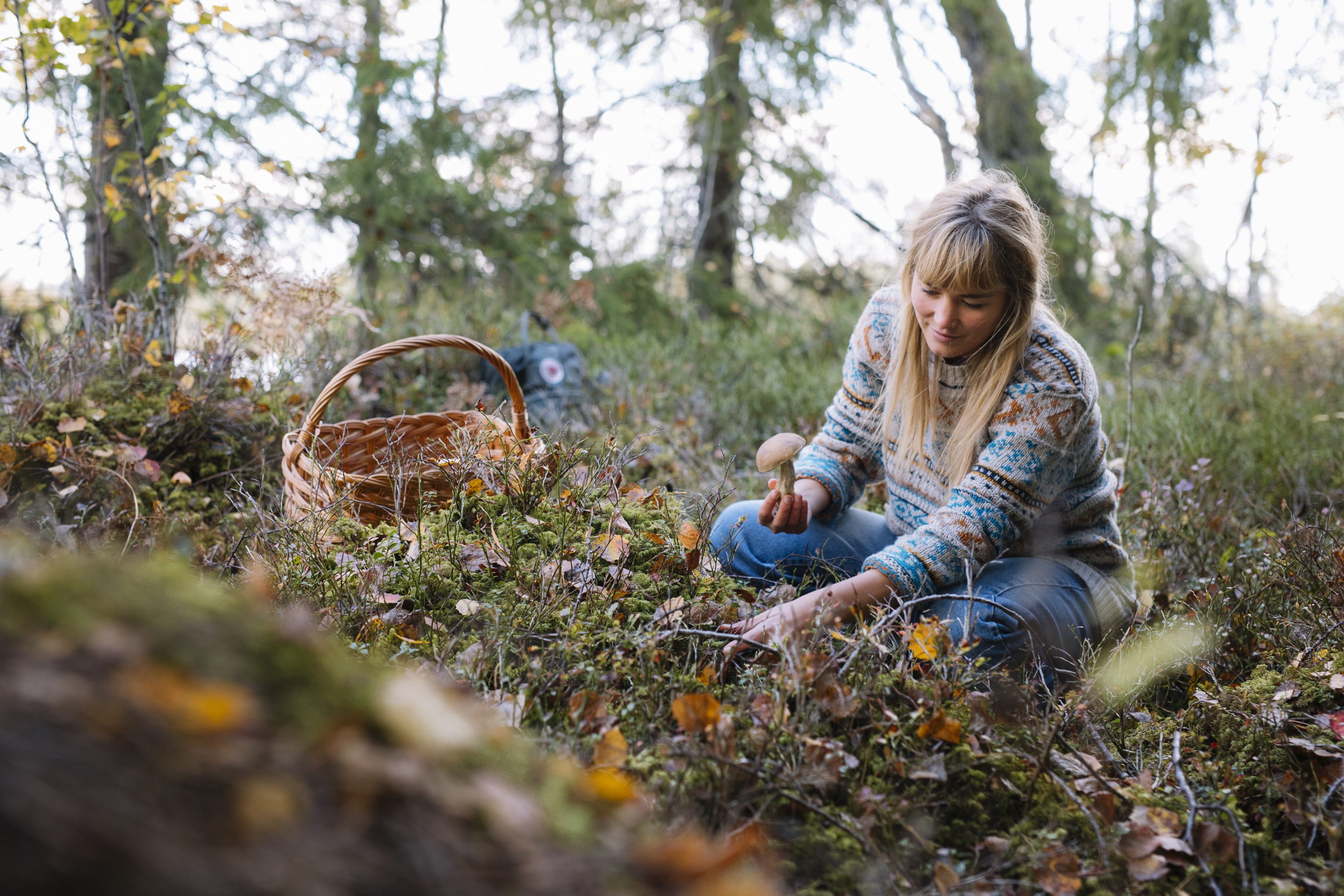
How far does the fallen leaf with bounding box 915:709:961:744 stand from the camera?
5.04 feet

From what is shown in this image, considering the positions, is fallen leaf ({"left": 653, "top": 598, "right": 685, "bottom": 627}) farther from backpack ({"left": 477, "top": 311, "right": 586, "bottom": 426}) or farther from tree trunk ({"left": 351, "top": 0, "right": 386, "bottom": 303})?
tree trunk ({"left": 351, "top": 0, "right": 386, "bottom": 303})

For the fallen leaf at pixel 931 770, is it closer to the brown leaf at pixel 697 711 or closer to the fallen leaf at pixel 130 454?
the brown leaf at pixel 697 711

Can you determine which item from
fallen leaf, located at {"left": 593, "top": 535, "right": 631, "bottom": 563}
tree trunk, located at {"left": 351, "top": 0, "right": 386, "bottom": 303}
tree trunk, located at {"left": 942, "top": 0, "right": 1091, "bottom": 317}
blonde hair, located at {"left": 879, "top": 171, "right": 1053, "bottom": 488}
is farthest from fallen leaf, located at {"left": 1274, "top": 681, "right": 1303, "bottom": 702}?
tree trunk, located at {"left": 942, "top": 0, "right": 1091, "bottom": 317}

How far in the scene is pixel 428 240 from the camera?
6.73 meters

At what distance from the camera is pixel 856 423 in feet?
9.12

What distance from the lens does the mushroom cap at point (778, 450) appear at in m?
Answer: 2.19

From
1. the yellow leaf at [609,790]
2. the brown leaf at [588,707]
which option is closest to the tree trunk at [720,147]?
the brown leaf at [588,707]

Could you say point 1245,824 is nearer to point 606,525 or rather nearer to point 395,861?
point 606,525

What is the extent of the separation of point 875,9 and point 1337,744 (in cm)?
780

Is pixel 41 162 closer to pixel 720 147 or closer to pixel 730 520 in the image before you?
pixel 730 520

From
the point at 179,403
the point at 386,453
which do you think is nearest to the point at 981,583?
the point at 386,453

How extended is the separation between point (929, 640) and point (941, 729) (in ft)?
0.66

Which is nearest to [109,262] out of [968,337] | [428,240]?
[428,240]

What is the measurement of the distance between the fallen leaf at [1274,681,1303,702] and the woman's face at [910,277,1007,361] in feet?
3.65
